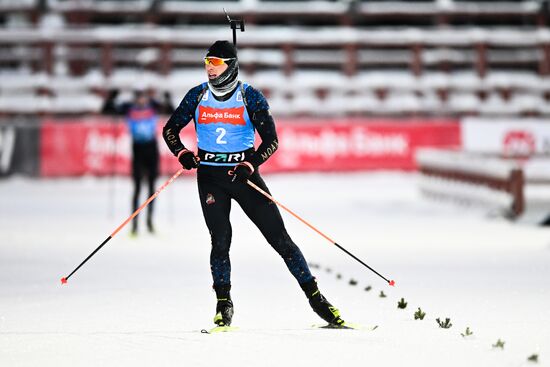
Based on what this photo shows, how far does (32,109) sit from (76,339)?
23533 mm

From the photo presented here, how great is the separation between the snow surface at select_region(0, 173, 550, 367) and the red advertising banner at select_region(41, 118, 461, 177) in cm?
672

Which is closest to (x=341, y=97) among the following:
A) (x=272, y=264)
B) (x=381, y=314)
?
(x=272, y=264)

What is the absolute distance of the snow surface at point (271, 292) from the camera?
646cm

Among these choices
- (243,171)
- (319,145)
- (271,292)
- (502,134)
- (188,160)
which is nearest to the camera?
(243,171)

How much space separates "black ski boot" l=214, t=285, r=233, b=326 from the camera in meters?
7.28

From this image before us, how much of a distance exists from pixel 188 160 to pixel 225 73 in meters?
0.60

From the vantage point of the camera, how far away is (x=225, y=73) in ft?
23.7

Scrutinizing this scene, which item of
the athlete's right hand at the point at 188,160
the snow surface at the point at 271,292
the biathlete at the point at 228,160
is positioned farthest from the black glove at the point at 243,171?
the snow surface at the point at 271,292

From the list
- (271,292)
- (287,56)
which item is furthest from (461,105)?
(271,292)

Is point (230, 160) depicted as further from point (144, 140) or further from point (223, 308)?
point (144, 140)

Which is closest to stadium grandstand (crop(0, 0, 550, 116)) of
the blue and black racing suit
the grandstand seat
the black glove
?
the grandstand seat

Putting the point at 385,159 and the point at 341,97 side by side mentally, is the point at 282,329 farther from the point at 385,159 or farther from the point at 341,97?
the point at 341,97

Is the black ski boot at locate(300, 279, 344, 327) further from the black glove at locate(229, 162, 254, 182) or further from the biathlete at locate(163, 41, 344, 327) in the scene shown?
the black glove at locate(229, 162, 254, 182)

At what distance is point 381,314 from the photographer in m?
8.02
